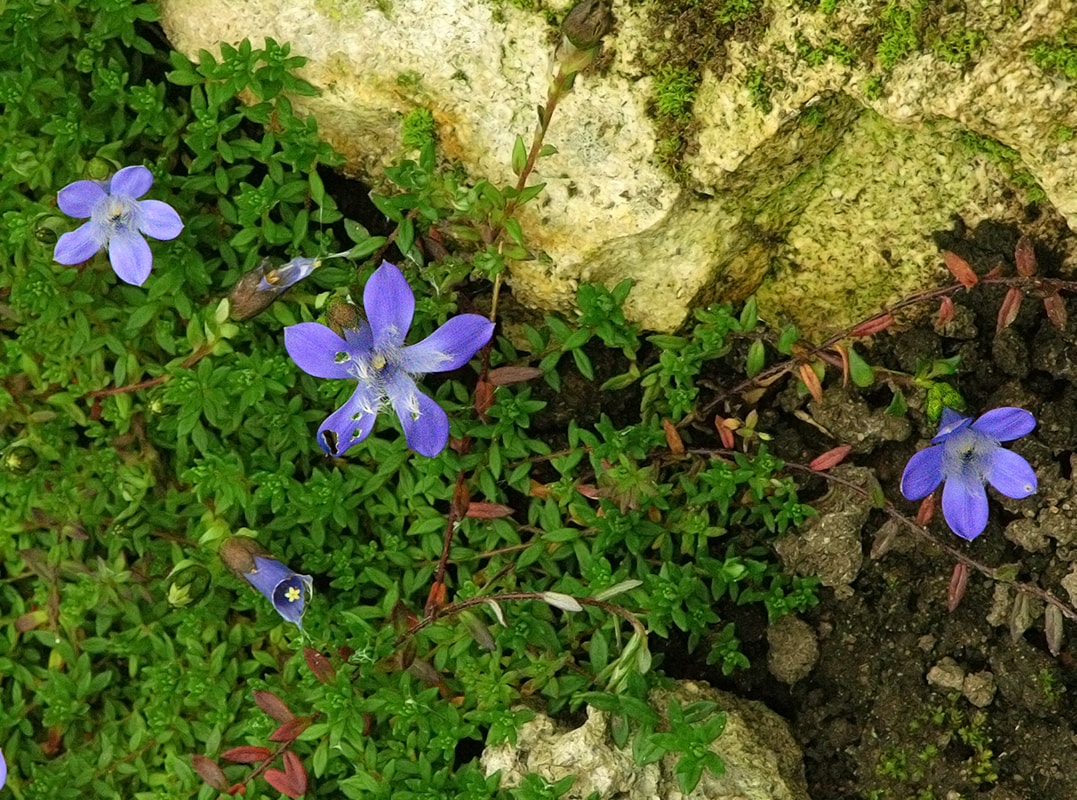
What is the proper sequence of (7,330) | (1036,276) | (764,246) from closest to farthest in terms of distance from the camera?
1. (1036,276)
2. (764,246)
3. (7,330)

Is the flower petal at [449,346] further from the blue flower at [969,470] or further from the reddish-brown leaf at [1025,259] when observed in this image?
the reddish-brown leaf at [1025,259]

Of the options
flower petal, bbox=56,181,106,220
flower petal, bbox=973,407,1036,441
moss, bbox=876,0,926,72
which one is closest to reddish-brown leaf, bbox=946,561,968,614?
flower petal, bbox=973,407,1036,441

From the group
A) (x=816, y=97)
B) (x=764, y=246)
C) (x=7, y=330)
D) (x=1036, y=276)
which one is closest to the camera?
(x=816, y=97)

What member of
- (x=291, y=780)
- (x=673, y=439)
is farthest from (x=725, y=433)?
(x=291, y=780)

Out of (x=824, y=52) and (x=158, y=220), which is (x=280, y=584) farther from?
(x=824, y=52)

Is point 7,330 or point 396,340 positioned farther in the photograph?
point 7,330

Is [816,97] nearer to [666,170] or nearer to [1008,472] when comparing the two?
[666,170]

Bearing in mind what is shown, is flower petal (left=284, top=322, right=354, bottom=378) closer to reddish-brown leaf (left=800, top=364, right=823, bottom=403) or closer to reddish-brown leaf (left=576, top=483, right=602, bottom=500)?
reddish-brown leaf (left=576, top=483, right=602, bottom=500)

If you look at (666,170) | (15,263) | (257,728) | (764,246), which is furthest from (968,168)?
(15,263)
